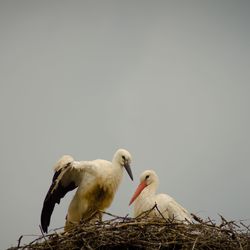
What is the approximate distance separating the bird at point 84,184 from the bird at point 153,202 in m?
0.33

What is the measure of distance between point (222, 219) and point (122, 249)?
0.88 metres

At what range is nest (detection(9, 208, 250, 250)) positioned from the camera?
6062 mm

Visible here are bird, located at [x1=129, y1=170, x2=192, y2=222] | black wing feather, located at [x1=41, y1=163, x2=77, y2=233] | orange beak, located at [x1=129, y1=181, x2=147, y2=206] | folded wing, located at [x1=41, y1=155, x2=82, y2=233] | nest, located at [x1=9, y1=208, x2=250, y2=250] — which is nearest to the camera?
nest, located at [x1=9, y1=208, x2=250, y2=250]

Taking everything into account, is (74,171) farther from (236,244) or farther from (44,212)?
(236,244)

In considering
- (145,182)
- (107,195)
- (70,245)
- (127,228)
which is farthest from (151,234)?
(145,182)

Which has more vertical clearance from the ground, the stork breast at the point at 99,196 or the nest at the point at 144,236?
the stork breast at the point at 99,196

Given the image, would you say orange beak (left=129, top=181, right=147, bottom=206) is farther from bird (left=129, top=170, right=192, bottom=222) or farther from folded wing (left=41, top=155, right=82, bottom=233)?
folded wing (left=41, top=155, right=82, bottom=233)

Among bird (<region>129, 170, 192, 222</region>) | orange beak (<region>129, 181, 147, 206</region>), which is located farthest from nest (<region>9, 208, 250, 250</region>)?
orange beak (<region>129, 181, 147, 206</region>)

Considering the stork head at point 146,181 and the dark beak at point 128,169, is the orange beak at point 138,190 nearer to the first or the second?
the stork head at point 146,181

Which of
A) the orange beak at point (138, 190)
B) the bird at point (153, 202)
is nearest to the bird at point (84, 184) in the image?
the bird at point (153, 202)

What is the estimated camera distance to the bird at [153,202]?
24.2ft

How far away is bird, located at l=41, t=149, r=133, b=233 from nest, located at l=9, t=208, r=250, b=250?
47.6 inches

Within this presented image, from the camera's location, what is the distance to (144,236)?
6.11m

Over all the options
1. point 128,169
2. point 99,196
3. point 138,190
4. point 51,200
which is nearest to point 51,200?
point 51,200
